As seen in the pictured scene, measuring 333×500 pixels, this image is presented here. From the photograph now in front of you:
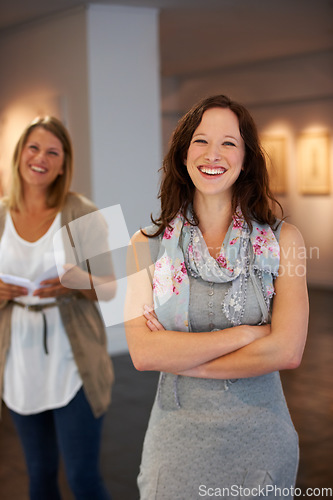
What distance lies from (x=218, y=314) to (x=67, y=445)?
2.68 feet

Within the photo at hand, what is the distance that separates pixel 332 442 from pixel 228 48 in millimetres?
4385

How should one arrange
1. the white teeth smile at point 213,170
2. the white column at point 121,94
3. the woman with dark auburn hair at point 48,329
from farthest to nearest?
1. the white column at point 121,94
2. the woman with dark auburn hair at point 48,329
3. the white teeth smile at point 213,170

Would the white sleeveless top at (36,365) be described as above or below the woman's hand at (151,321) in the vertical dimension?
below

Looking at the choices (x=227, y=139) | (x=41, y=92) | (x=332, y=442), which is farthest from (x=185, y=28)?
(x=227, y=139)

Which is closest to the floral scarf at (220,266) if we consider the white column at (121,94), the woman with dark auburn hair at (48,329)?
the woman with dark auburn hair at (48,329)

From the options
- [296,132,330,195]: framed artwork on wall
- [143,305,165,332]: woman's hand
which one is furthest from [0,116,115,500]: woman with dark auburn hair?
[296,132,330,195]: framed artwork on wall

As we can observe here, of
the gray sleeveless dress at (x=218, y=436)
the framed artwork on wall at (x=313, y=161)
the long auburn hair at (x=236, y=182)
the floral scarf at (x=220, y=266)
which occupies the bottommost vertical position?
the gray sleeveless dress at (x=218, y=436)

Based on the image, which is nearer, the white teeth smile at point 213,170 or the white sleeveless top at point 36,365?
the white teeth smile at point 213,170

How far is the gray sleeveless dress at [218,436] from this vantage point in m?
1.29

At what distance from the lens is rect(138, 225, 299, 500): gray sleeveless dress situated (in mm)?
1291

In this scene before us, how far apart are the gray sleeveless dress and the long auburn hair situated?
0.09m

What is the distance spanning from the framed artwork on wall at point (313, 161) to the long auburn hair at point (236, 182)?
6.44 m

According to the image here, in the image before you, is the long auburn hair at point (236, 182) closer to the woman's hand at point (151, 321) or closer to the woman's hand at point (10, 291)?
the woman's hand at point (151, 321)

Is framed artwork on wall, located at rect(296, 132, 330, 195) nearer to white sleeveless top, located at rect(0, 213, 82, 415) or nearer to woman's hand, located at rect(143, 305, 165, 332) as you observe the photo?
white sleeveless top, located at rect(0, 213, 82, 415)
